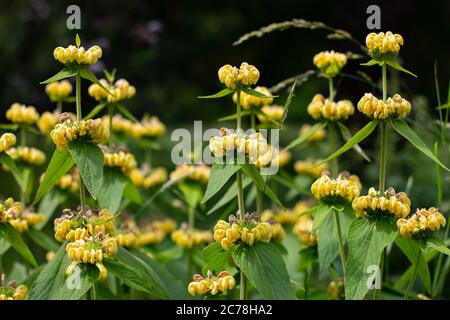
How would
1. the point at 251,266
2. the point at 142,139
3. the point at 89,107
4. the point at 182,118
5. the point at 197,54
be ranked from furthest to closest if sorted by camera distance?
the point at 197,54
the point at 182,118
the point at 89,107
the point at 142,139
the point at 251,266

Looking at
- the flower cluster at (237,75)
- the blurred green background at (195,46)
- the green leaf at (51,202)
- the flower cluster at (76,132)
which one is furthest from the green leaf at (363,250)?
the blurred green background at (195,46)

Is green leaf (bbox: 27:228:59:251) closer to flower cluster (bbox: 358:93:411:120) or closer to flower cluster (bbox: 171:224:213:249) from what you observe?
flower cluster (bbox: 171:224:213:249)

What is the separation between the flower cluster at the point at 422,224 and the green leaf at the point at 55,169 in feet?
2.36

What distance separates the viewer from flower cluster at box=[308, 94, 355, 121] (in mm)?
1814

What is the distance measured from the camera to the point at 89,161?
57.5 inches

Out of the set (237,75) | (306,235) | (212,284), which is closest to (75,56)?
(237,75)

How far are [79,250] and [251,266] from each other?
0.35 metres

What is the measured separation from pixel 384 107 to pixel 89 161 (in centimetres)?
61

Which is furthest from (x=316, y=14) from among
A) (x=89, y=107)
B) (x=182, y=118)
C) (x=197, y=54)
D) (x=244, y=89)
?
(x=244, y=89)

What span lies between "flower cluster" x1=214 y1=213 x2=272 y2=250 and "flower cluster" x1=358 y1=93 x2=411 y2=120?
318 millimetres

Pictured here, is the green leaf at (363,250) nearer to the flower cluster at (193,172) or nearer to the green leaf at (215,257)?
the green leaf at (215,257)

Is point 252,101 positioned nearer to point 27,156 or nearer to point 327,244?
point 327,244
